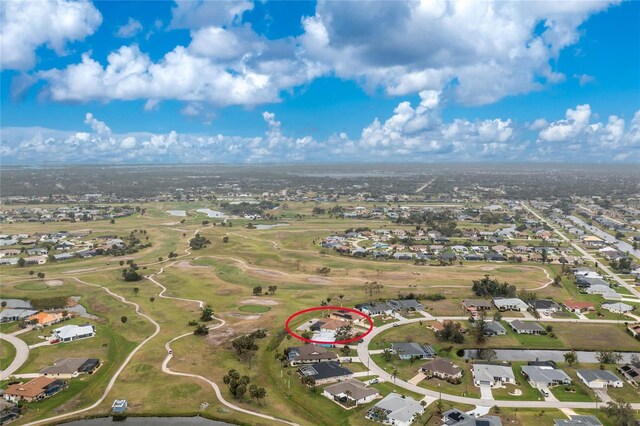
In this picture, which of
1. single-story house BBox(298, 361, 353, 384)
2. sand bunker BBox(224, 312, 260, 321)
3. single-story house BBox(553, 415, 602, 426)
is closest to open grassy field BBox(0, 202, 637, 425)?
sand bunker BBox(224, 312, 260, 321)

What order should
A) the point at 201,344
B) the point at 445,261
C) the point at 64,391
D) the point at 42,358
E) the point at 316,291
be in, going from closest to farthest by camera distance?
1. the point at 64,391
2. the point at 42,358
3. the point at 201,344
4. the point at 316,291
5. the point at 445,261

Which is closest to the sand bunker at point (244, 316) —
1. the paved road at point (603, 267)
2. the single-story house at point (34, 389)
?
the single-story house at point (34, 389)

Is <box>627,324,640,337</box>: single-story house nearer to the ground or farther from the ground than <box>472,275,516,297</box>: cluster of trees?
nearer to the ground

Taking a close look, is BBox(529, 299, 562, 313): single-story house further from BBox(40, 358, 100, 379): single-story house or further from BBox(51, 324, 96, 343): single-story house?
BBox(51, 324, 96, 343): single-story house

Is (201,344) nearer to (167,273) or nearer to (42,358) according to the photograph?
(42,358)

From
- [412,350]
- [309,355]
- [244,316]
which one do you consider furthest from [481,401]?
[244,316]

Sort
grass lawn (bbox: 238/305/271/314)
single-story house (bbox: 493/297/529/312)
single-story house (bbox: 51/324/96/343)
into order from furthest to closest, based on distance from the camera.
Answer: single-story house (bbox: 493/297/529/312)
grass lawn (bbox: 238/305/271/314)
single-story house (bbox: 51/324/96/343)

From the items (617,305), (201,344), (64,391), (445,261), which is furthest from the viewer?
(445,261)

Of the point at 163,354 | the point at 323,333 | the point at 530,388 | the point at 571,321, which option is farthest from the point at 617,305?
Answer: the point at 163,354

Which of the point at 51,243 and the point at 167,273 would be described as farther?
the point at 51,243
